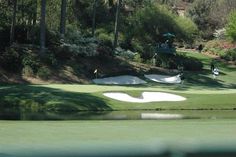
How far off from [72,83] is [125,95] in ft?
21.7

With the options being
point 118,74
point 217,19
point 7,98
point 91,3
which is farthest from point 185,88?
point 217,19

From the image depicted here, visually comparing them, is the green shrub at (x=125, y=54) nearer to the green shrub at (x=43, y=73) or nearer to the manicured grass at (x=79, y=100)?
the green shrub at (x=43, y=73)

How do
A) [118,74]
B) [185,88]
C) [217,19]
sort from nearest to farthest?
[185,88] < [118,74] < [217,19]

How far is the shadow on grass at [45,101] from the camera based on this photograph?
27.3 meters

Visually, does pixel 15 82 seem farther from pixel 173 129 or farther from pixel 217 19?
pixel 217 19

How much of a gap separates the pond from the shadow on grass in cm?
105

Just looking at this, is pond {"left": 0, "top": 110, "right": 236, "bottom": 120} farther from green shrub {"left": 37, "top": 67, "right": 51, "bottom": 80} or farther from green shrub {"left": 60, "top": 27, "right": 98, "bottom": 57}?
green shrub {"left": 60, "top": 27, "right": 98, "bottom": 57}

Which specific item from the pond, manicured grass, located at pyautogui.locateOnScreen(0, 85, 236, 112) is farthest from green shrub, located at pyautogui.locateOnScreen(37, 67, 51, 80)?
the pond

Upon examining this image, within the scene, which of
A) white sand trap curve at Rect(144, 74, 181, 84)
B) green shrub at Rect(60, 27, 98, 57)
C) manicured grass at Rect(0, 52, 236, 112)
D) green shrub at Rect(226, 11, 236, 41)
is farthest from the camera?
green shrub at Rect(226, 11, 236, 41)

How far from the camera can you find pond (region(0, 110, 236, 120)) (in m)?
23.5

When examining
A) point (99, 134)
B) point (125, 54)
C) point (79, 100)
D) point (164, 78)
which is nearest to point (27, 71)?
point (79, 100)

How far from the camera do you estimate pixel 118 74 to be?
40.5m

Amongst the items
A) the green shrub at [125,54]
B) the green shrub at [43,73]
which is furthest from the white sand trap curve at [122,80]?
the green shrub at [125,54]

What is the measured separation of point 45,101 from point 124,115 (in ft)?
15.3
